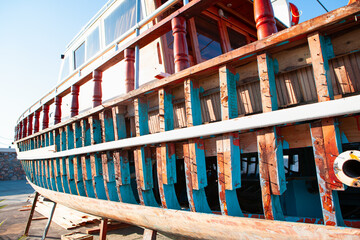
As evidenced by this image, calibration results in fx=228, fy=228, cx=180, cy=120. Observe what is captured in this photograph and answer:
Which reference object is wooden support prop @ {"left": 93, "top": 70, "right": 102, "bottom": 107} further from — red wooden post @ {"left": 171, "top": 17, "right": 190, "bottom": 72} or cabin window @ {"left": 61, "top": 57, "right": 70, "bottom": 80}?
cabin window @ {"left": 61, "top": 57, "right": 70, "bottom": 80}

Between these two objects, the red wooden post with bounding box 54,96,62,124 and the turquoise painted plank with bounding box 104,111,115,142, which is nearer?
the turquoise painted plank with bounding box 104,111,115,142

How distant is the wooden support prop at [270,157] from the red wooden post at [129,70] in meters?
1.55

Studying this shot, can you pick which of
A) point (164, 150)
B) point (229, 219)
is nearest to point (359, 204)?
point (229, 219)

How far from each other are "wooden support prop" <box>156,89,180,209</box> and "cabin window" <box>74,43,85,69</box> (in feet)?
15.0

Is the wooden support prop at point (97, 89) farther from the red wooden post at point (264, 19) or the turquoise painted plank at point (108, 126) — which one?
the red wooden post at point (264, 19)

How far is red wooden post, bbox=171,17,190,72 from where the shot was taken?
1935 mm

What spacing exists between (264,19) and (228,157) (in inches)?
36.7

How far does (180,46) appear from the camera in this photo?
77.7 inches

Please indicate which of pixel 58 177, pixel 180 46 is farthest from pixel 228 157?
pixel 58 177

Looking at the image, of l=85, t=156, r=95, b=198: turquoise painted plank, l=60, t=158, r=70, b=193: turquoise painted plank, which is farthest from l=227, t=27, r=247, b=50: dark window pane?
l=60, t=158, r=70, b=193: turquoise painted plank

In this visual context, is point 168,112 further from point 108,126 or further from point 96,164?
point 96,164

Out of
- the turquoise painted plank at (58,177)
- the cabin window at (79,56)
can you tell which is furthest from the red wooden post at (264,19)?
the cabin window at (79,56)

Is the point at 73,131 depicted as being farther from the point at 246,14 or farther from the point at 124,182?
the point at 246,14

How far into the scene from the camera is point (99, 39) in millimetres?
4867
